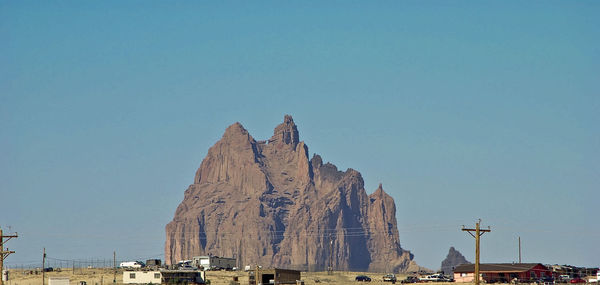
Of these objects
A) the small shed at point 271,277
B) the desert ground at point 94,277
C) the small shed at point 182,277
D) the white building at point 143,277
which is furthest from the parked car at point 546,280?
the white building at point 143,277

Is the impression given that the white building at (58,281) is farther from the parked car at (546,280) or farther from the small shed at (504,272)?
the parked car at (546,280)

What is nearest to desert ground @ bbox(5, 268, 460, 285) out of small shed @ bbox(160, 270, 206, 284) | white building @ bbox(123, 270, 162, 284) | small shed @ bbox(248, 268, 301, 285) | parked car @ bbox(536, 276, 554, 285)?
white building @ bbox(123, 270, 162, 284)

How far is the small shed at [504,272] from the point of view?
154 meters

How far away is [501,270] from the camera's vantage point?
15688 centimetres

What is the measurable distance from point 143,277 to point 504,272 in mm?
57152

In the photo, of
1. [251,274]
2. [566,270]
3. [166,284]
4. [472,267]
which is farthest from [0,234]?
[566,270]

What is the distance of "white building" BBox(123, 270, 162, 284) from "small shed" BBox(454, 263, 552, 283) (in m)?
48.0

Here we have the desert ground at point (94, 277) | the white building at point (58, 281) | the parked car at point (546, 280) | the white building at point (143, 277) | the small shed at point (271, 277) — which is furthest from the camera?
the desert ground at point (94, 277)

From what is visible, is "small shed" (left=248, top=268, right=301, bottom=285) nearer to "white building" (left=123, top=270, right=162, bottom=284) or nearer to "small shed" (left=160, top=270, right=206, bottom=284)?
"small shed" (left=160, top=270, right=206, bottom=284)

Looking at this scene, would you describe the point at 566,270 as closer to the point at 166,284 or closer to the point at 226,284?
the point at 226,284

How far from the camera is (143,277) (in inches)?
5866

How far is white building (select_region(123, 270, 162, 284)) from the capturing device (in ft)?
485

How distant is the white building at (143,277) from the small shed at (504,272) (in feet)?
157

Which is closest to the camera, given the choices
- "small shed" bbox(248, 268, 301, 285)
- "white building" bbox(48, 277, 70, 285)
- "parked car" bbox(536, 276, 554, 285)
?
"small shed" bbox(248, 268, 301, 285)
